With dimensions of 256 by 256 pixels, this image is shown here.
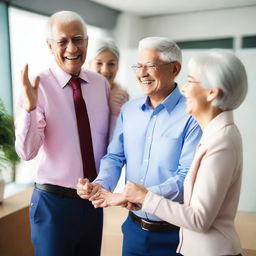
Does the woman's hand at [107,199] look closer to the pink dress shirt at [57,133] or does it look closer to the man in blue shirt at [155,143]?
the man in blue shirt at [155,143]

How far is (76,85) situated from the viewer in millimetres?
1840

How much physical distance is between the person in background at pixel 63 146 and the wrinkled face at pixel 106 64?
0.54m

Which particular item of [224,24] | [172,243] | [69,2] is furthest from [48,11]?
[172,243]

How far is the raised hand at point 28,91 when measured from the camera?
148 centimetres

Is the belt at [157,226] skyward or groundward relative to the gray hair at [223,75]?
groundward

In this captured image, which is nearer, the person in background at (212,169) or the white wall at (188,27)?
the person in background at (212,169)

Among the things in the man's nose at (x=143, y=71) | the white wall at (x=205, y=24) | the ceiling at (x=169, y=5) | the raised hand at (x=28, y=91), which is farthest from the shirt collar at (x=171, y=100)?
the white wall at (x=205, y=24)

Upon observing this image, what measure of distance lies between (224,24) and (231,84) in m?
6.17

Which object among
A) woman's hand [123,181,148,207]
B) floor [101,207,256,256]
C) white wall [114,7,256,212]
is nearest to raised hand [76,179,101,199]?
woman's hand [123,181,148,207]

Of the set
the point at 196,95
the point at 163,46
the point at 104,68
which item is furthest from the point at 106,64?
the point at 196,95

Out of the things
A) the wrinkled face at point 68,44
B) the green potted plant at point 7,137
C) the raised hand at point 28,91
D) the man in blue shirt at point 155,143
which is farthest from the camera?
the green potted plant at point 7,137

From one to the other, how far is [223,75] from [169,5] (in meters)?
5.61

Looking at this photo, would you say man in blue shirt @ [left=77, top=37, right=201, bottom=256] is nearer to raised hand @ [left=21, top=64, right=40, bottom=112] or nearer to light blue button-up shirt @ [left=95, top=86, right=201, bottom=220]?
light blue button-up shirt @ [left=95, top=86, right=201, bottom=220]

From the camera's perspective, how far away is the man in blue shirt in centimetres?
158
